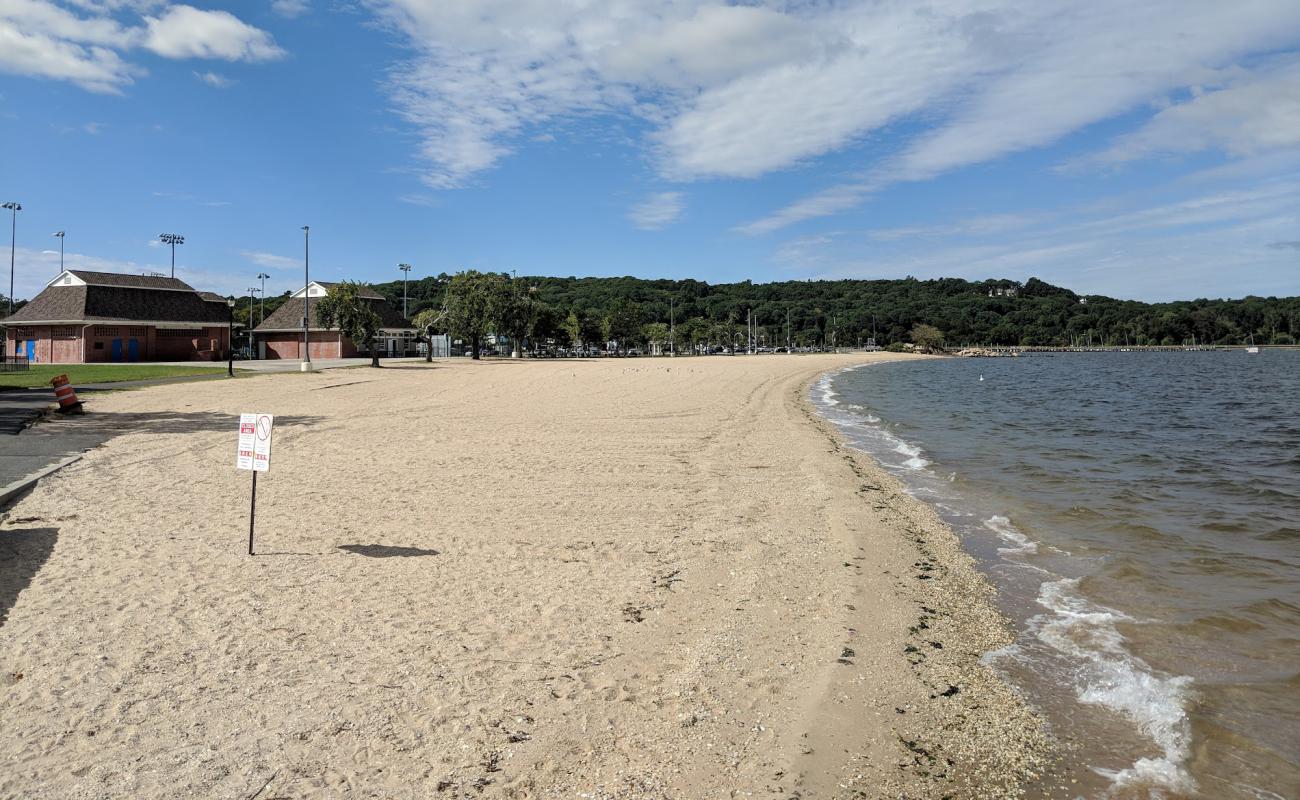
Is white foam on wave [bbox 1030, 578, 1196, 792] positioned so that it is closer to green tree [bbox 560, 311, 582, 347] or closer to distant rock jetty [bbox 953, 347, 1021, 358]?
green tree [bbox 560, 311, 582, 347]

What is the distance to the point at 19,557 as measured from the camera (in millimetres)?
7281

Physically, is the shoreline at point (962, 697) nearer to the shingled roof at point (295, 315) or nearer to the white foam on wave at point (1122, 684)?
the white foam on wave at point (1122, 684)

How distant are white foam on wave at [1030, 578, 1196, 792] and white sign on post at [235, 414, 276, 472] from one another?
762cm

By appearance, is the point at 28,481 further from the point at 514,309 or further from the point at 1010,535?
the point at 514,309

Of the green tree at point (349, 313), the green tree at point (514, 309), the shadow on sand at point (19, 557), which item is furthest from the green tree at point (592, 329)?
the shadow on sand at point (19, 557)

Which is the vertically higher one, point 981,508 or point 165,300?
point 165,300

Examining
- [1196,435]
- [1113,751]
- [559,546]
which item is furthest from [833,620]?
[1196,435]

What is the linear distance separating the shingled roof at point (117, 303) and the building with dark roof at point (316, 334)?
7.49 meters

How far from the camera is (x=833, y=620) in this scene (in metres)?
6.16

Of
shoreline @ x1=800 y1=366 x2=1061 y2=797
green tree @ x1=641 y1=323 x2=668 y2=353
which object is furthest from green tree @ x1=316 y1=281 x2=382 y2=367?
green tree @ x1=641 y1=323 x2=668 y2=353

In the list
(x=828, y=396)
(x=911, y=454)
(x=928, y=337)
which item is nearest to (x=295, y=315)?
(x=828, y=396)

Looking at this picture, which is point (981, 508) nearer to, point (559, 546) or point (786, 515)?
point (786, 515)

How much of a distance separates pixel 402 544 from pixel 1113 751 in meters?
6.64

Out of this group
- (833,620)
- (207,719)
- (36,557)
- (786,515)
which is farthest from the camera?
(786,515)
